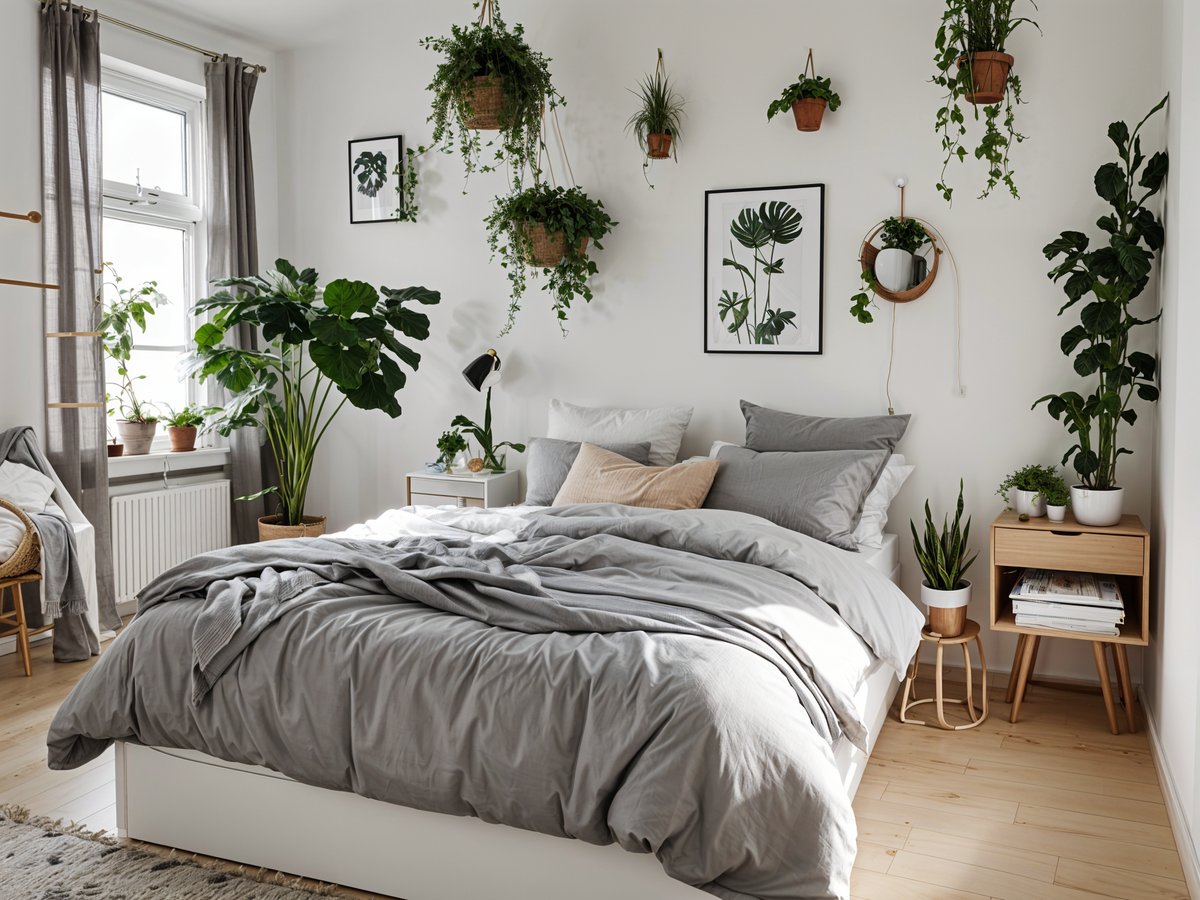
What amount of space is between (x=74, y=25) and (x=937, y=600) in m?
4.07

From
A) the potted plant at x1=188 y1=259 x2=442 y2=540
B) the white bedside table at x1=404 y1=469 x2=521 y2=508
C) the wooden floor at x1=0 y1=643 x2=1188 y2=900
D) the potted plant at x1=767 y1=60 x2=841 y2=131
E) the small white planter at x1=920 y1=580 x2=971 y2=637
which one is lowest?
the wooden floor at x1=0 y1=643 x2=1188 y2=900

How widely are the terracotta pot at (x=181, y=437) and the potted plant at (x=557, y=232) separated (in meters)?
1.73

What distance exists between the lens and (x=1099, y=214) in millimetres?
3590

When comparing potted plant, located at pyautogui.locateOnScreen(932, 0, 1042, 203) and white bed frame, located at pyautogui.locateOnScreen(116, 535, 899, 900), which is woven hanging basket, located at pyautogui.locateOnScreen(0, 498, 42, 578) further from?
potted plant, located at pyautogui.locateOnScreen(932, 0, 1042, 203)

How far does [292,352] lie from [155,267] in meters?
0.74

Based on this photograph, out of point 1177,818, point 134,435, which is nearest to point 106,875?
point 134,435

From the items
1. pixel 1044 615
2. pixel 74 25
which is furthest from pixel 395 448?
pixel 1044 615

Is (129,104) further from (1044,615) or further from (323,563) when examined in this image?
(1044,615)

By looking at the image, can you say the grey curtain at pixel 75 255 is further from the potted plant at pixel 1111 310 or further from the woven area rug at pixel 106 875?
the potted plant at pixel 1111 310

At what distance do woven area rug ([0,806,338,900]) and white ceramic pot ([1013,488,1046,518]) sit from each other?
2.58 meters

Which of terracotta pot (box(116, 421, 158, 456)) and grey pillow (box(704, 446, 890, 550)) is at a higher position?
terracotta pot (box(116, 421, 158, 456))

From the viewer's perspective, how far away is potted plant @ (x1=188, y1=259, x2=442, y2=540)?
4.28 metres

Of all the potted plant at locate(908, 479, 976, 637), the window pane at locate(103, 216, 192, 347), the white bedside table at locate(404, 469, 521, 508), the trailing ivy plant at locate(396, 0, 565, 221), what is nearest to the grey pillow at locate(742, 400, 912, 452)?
the potted plant at locate(908, 479, 976, 637)

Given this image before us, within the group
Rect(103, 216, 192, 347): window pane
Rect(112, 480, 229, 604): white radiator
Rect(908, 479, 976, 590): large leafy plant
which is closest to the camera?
Rect(908, 479, 976, 590): large leafy plant
